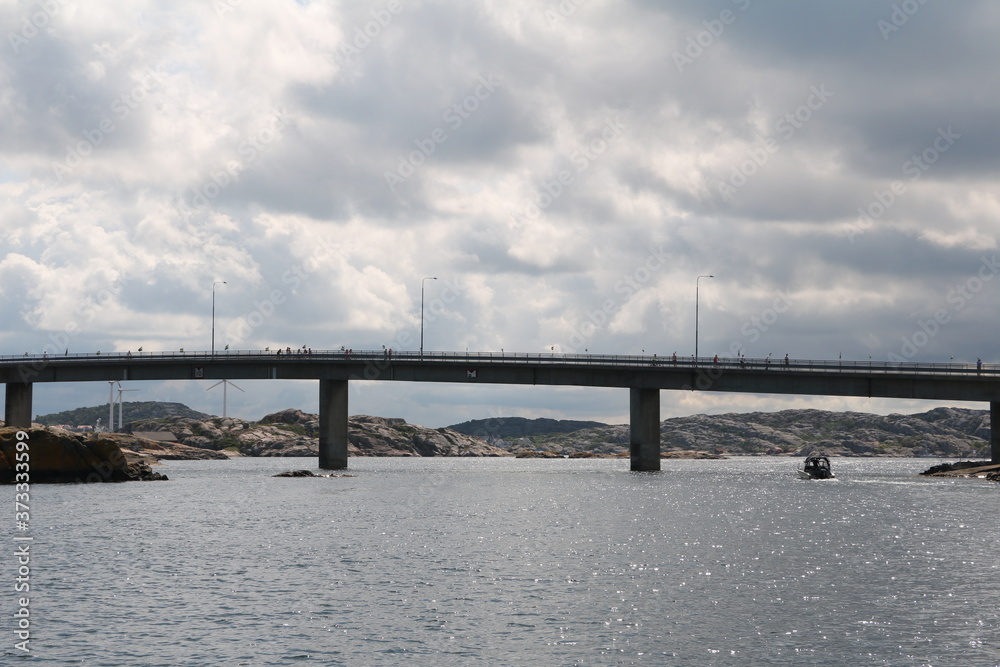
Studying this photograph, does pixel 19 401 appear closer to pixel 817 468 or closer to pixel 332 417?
pixel 332 417

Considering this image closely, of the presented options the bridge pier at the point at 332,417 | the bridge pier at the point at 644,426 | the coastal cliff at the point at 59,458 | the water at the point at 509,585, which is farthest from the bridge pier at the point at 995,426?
the coastal cliff at the point at 59,458

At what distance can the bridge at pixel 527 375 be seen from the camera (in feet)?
359

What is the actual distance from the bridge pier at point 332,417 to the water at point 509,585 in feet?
154

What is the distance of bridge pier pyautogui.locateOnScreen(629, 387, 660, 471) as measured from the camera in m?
118

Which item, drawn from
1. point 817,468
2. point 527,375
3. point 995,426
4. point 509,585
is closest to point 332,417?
point 527,375

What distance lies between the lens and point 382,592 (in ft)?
121

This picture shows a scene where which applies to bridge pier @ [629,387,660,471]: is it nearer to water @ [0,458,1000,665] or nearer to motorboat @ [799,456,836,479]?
motorboat @ [799,456,836,479]

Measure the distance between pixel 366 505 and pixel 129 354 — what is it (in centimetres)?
6583

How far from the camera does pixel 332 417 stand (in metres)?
123

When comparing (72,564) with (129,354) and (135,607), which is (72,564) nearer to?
(135,607)

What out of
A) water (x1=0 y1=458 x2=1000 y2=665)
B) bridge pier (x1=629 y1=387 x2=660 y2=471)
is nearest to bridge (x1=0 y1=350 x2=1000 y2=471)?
bridge pier (x1=629 y1=387 x2=660 y2=471)

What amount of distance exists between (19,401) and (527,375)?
67.0m

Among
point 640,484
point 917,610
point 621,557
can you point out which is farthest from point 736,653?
point 640,484

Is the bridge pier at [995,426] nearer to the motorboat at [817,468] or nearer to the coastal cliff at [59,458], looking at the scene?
the motorboat at [817,468]
